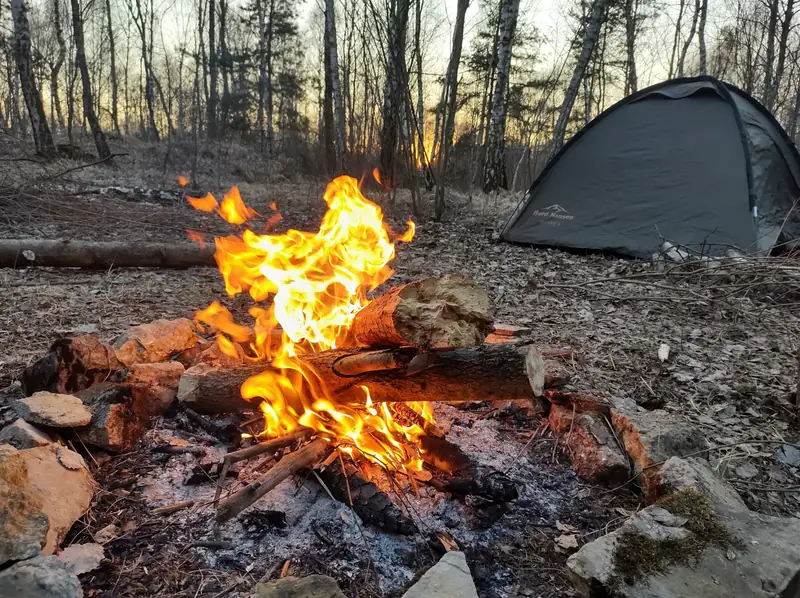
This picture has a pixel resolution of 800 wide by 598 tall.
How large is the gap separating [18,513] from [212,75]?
2371cm

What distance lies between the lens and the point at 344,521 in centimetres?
216

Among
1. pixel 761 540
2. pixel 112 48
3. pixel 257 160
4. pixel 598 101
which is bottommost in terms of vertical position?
pixel 761 540

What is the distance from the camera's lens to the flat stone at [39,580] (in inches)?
59.1

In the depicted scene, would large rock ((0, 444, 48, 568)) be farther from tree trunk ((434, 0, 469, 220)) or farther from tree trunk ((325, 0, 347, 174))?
tree trunk ((325, 0, 347, 174))

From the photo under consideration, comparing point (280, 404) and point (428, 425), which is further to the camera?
point (428, 425)

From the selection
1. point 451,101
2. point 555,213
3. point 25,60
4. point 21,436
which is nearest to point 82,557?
point 21,436

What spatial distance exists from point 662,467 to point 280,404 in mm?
1885

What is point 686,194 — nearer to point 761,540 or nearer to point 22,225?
point 761,540

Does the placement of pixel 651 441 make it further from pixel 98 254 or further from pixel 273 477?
pixel 98 254

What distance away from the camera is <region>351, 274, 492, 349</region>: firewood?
231cm

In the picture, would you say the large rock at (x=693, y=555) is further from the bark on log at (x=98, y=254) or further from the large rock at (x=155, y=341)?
the bark on log at (x=98, y=254)

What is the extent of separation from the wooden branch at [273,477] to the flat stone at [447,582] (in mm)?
748

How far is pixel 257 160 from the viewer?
21000 millimetres

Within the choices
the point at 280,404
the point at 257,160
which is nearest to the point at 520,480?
the point at 280,404
